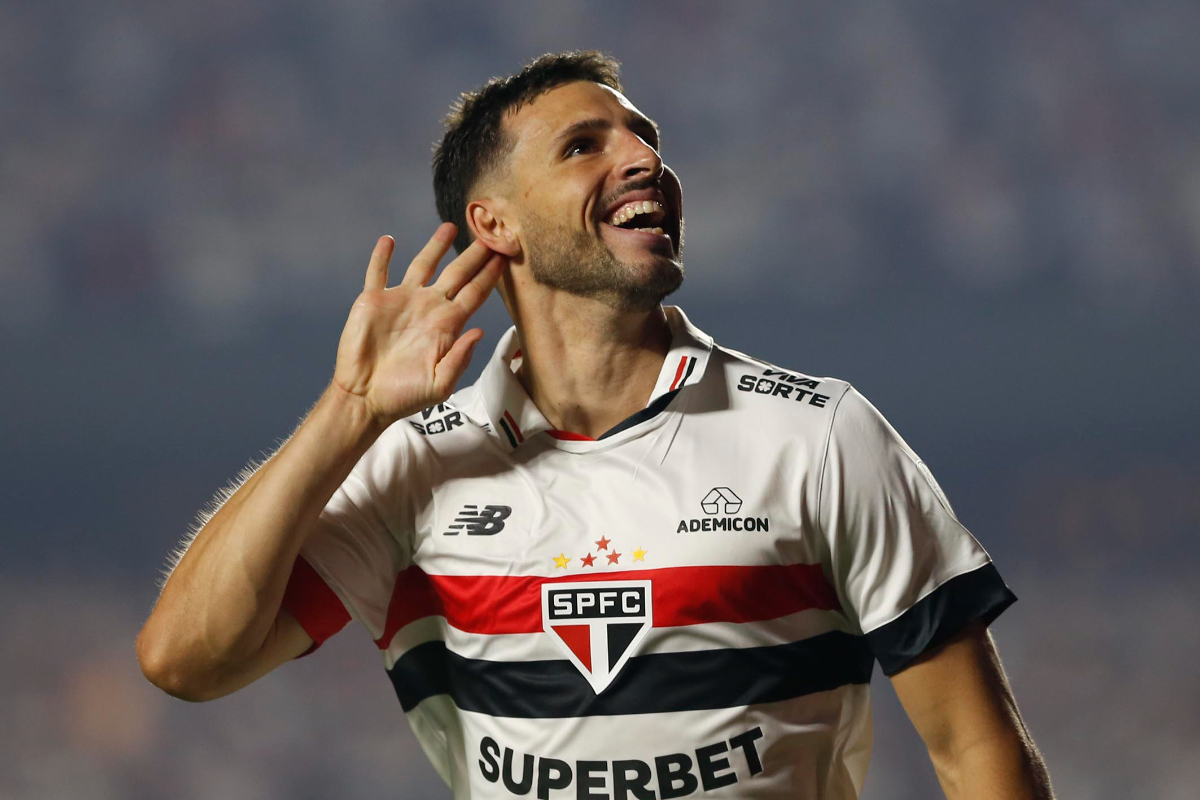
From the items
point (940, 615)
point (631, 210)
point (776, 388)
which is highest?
point (631, 210)

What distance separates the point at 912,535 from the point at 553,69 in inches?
49.4

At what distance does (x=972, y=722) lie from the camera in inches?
81.0

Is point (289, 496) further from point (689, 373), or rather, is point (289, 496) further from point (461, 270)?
point (689, 373)

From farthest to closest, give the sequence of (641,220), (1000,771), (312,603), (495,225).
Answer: (495,225)
(641,220)
(312,603)
(1000,771)

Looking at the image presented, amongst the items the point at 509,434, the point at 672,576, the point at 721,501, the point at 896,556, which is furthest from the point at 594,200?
the point at 896,556

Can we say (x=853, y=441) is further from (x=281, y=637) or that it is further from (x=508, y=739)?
(x=281, y=637)

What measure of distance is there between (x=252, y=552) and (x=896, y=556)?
113cm

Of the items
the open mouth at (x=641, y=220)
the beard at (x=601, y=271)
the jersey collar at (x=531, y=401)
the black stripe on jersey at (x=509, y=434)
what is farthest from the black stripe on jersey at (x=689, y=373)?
the black stripe on jersey at (x=509, y=434)

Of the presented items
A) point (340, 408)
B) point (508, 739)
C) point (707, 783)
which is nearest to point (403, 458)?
point (340, 408)

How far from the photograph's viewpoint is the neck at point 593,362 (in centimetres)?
232

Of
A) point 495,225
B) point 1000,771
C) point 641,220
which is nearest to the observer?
point 1000,771

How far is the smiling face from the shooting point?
2281 mm

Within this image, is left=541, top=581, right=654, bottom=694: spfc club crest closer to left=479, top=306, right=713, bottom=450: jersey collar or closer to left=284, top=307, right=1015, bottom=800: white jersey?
left=284, top=307, right=1015, bottom=800: white jersey

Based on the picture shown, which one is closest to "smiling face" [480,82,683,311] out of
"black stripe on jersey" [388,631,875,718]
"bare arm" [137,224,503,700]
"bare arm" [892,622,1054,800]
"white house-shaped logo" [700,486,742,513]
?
"bare arm" [137,224,503,700]
